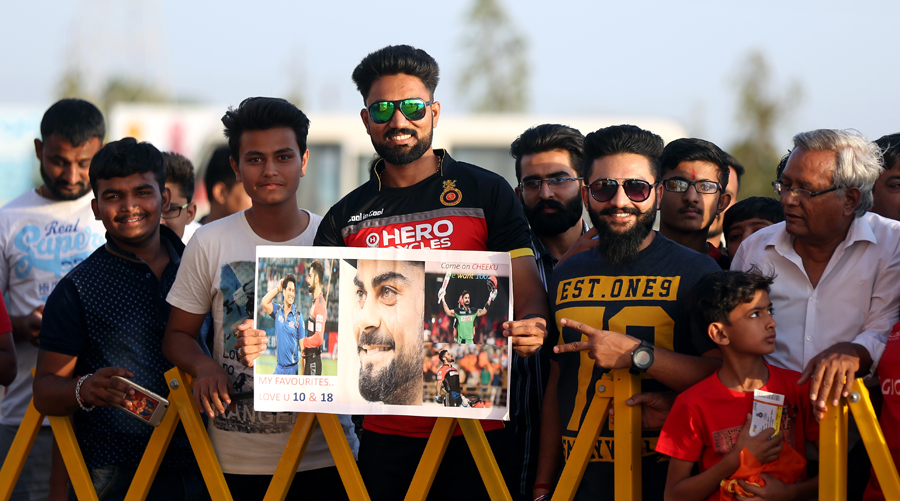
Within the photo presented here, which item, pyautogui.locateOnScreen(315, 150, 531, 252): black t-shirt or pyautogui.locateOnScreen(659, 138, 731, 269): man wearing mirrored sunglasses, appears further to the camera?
pyautogui.locateOnScreen(659, 138, 731, 269): man wearing mirrored sunglasses

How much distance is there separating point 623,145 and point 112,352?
7.44 feet

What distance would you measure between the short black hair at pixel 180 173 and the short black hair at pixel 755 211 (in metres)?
3.43

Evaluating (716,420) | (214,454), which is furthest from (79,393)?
(716,420)

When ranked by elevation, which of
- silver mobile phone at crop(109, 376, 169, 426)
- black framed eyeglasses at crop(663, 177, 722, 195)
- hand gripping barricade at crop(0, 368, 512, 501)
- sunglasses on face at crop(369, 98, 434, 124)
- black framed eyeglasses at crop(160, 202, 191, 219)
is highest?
Answer: sunglasses on face at crop(369, 98, 434, 124)

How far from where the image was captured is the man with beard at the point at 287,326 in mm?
2805

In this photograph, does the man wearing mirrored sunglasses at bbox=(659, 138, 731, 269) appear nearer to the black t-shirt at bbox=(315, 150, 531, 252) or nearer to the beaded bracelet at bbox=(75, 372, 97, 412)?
the black t-shirt at bbox=(315, 150, 531, 252)

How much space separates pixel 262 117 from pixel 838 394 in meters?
2.48

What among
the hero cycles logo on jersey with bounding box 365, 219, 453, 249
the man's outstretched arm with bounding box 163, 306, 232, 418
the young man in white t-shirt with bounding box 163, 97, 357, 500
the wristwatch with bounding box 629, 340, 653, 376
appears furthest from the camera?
the young man in white t-shirt with bounding box 163, 97, 357, 500

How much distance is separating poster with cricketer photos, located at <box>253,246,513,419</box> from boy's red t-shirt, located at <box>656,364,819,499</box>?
0.57m

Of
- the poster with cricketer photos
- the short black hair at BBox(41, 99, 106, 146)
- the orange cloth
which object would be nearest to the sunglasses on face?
the poster with cricketer photos

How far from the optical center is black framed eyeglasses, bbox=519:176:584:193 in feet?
13.3

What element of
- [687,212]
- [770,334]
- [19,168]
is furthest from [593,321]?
[19,168]

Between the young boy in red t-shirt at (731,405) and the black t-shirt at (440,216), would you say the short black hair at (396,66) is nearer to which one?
the black t-shirt at (440,216)

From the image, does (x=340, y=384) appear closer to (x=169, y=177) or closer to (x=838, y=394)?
(x=838, y=394)
